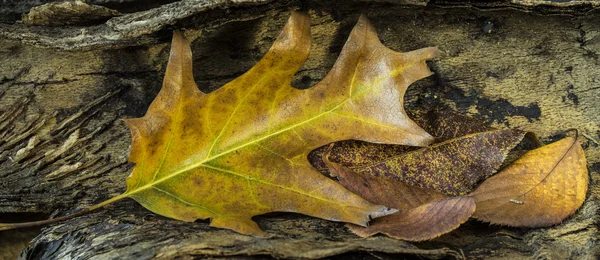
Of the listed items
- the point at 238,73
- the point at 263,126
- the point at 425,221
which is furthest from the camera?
the point at 238,73

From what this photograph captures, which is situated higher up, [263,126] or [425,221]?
[263,126]

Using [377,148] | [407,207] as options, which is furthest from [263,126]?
[407,207]

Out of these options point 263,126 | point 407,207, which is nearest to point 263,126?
point 263,126

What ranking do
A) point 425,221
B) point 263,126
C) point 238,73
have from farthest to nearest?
1. point 238,73
2. point 263,126
3. point 425,221

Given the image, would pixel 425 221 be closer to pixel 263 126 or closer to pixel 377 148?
pixel 377 148

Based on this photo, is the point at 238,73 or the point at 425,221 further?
the point at 238,73

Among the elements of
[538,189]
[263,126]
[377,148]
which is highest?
[263,126]

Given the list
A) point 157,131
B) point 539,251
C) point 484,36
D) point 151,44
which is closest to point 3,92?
point 151,44

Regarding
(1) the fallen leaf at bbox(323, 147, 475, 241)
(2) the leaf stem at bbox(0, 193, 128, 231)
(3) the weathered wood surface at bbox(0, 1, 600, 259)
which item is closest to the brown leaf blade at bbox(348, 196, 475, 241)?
(1) the fallen leaf at bbox(323, 147, 475, 241)
